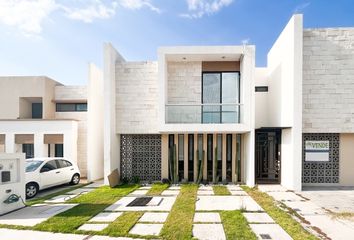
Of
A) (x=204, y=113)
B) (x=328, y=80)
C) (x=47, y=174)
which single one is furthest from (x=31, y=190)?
(x=328, y=80)

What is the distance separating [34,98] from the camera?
14266 mm

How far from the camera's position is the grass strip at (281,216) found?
16.5 feet

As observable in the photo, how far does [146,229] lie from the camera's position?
5.36m

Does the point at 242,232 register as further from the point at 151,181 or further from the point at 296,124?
the point at 151,181

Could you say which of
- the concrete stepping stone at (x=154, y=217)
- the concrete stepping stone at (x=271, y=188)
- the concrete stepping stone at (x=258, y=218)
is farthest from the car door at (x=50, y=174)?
the concrete stepping stone at (x=271, y=188)

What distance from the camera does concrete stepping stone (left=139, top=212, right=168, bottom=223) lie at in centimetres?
596

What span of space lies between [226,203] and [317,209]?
2.84 m

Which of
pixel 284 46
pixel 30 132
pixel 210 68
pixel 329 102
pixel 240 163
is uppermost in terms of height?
pixel 284 46

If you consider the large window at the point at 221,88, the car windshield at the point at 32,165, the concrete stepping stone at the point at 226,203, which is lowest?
the concrete stepping stone at the point at 226,203

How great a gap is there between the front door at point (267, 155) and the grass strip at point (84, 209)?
22.0ft

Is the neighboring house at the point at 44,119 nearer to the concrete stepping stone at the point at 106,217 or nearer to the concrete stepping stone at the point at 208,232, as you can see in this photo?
the concrete stepping stone at the point at 106,217

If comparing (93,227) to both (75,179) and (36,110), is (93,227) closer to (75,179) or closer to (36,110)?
(75,179)

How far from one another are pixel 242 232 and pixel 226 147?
658 centimetres

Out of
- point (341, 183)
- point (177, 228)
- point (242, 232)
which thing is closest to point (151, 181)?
point (177, 228)
